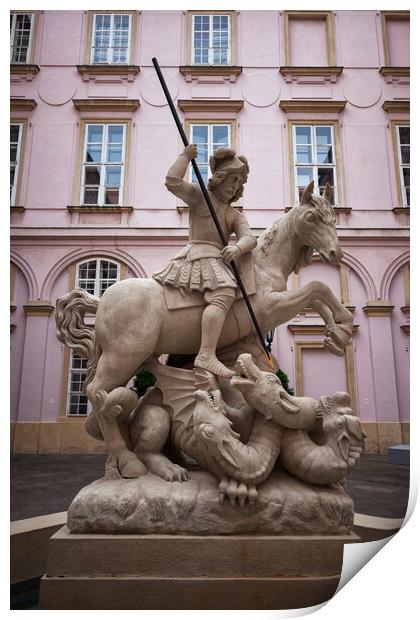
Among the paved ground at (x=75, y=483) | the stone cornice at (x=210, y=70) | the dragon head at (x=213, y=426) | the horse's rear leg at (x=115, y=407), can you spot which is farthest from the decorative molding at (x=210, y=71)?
the dragon head at (x=213, y=426)

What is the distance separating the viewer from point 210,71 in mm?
7945

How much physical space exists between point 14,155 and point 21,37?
1.60 meters

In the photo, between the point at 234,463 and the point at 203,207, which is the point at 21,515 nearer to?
the point at 234,463

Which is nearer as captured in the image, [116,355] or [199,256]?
[116,355]

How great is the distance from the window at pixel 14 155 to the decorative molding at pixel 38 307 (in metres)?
1.48

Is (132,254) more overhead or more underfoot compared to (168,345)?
more overhead

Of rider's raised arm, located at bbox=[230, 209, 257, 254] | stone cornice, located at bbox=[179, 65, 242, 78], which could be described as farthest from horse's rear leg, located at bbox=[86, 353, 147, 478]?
stone cornice, located at bbox=[179, 65, 242, 78]

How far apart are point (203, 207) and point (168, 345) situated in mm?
702

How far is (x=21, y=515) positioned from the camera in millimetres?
3537

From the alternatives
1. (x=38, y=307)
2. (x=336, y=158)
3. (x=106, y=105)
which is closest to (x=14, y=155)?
(x=106, y=105)

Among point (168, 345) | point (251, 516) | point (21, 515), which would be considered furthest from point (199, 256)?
point (21, 515)

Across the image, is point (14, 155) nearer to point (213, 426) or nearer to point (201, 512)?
point (213, 426)

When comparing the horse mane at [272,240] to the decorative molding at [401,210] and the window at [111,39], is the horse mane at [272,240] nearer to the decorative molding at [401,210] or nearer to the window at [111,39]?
the decorative molding at [401,210]

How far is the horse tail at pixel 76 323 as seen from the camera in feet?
7.91
